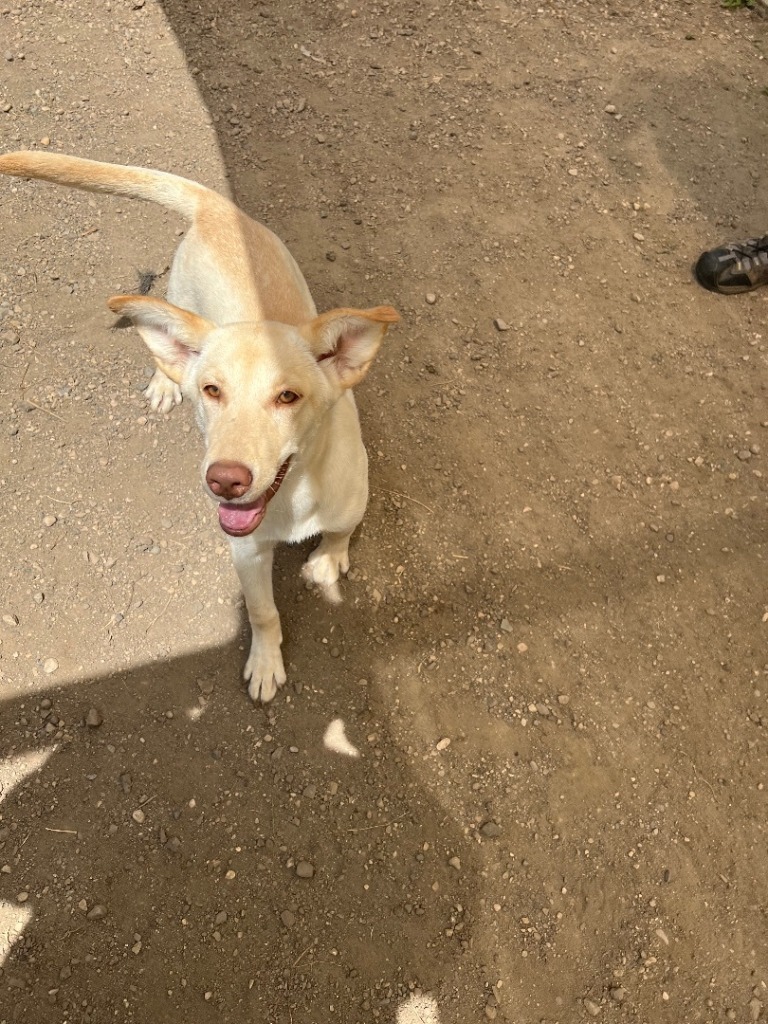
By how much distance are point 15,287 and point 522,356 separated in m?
2.65

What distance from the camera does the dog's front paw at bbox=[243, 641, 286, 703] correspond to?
280cm

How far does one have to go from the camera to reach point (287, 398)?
2.02m

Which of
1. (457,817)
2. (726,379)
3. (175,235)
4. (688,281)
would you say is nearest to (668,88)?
(688,281)

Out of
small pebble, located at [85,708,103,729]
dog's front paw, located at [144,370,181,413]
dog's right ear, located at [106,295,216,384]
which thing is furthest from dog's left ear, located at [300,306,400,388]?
small pebble, located at [85,708,103,729]

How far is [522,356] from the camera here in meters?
3.67

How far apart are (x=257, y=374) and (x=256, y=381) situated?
20 millimetres

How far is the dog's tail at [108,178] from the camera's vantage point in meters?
2.41

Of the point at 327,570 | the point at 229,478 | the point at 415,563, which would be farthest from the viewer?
the point at 415,563

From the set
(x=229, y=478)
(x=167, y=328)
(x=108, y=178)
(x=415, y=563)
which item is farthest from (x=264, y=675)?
(x=108, y=178)

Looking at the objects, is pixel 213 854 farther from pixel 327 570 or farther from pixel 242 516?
pixel 242 516

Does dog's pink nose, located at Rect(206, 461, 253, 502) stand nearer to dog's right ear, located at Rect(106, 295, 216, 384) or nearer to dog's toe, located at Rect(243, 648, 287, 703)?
dog's right ear, located at Rect(106, 295, 216, 384)

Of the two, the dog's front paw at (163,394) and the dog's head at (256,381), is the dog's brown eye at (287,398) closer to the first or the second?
the dog's head at (256,381)

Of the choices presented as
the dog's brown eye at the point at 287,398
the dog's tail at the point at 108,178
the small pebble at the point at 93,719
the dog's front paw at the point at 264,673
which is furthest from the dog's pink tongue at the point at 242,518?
the dog's tail at the point at 108,178

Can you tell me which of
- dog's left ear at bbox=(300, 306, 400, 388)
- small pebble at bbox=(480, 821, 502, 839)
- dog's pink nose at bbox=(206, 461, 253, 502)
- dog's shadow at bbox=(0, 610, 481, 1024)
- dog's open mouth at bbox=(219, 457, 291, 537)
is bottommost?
dog's shadow at bbox=(0, 610, 481, 1024)
